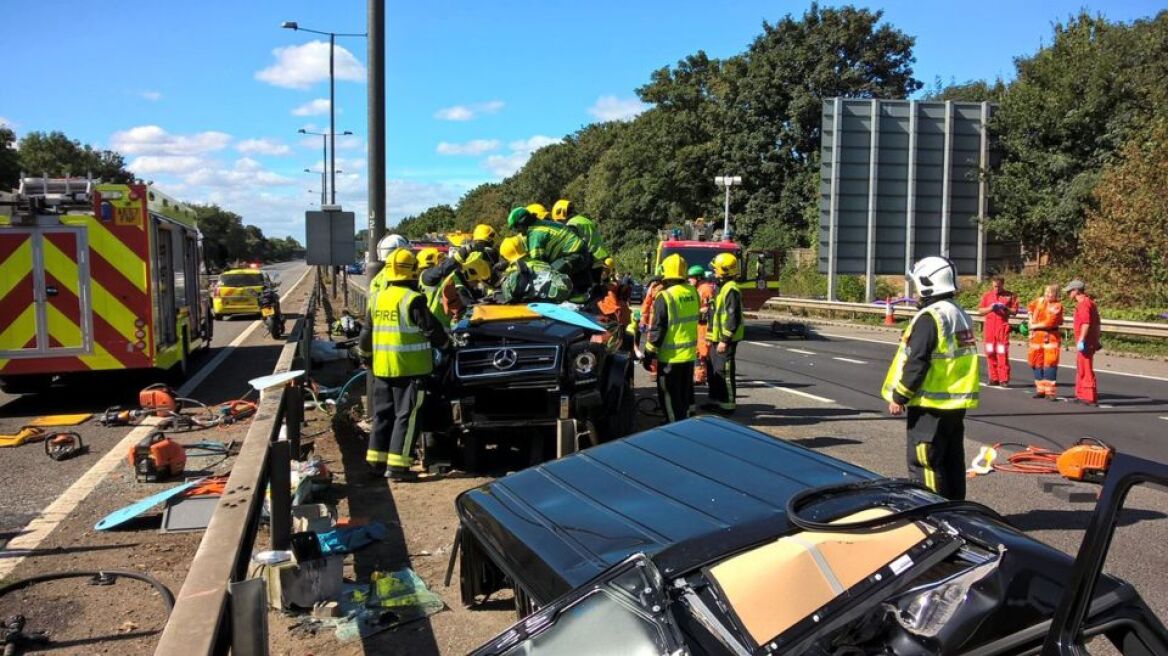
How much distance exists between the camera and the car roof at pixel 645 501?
8.46 feet

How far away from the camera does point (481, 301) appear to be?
27.8ft

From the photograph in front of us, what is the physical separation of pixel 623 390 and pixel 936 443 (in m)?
2.96

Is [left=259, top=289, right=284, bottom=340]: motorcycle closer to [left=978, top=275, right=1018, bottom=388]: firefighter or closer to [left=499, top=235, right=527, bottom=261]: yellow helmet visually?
[left=499, top=235, right=527, bottom=261]: yellow helmet

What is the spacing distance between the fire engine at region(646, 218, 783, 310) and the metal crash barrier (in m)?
15.4

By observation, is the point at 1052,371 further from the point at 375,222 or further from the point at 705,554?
the point at 705,554

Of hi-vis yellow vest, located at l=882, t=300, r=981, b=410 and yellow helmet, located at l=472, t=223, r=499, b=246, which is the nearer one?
hi-vis yellow vest, located at l=882, t=300, r=981, b=410

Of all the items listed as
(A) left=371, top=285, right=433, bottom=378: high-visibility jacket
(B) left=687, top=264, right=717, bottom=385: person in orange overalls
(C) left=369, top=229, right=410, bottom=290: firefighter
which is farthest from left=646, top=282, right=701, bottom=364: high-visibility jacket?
(C) left=369, top=229, right=410, bottom=290: firefighter

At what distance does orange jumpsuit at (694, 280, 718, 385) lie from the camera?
11.1m

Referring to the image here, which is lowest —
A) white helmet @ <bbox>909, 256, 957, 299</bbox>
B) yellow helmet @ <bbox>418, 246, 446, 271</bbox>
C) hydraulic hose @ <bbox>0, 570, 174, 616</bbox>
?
hydraulic hose @ <bbox>0, 570, 174, 616</bbox>

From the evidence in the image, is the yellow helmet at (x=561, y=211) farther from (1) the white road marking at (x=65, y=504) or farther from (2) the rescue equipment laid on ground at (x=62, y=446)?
(2) the rescue equipment laid on ground at (x=62, y=446)

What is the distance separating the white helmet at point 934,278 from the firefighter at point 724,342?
4.58 m

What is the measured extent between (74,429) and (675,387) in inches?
260

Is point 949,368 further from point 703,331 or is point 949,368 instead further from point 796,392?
point 796,392

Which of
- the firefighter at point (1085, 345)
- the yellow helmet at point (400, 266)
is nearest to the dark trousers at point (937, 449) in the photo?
the yellow helmet at point (400, 266)
